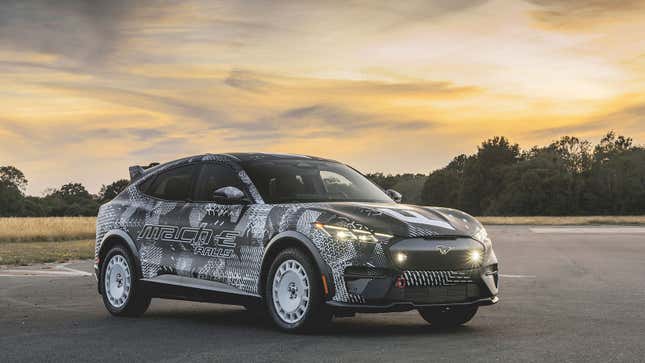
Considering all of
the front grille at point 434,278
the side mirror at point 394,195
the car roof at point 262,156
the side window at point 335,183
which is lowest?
the front grille at point 434,278

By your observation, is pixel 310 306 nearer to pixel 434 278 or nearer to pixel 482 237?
pixel 434 278

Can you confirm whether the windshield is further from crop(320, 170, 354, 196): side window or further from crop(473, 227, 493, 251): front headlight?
crop(473, 227, 493, 251): front headlight

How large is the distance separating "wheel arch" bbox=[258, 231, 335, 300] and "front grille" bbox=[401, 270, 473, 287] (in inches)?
25.9

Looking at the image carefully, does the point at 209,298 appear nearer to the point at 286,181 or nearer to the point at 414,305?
the point at 286,181

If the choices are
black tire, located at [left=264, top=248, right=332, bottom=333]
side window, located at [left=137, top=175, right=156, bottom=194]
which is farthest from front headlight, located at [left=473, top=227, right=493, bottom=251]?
side window, located at [left=137, top=175, right=156, bottom=194]

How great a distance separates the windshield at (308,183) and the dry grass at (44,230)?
2718 cm

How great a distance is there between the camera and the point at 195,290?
961cm

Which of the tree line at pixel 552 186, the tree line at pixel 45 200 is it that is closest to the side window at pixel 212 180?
the tree line at pixel 45 200

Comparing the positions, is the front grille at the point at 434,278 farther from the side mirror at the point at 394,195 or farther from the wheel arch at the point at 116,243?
the wheel arch at the point at 116,243

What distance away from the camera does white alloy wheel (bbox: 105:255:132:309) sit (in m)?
10.5

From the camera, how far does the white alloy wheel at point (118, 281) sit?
10461mm

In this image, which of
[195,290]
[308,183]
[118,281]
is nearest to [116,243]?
[118,281]

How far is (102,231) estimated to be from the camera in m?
11.0

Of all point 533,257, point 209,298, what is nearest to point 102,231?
point 209,298
